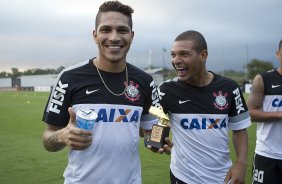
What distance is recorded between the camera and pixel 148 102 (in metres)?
3.29

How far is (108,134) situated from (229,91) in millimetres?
1521

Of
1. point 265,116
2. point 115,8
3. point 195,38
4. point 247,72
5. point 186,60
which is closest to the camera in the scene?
point 115,8

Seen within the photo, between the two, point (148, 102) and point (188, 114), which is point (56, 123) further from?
point (188, 114)

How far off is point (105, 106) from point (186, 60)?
114 centimetres

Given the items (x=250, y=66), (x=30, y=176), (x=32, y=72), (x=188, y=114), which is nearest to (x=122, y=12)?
(x=188, y=114)

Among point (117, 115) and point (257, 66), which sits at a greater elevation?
point (117, 115)

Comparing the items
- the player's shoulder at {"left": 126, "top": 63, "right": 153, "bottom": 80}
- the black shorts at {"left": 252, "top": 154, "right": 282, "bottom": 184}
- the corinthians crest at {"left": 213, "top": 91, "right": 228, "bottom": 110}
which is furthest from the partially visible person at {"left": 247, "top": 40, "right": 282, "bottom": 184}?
the player's shoulder at {"left": 126, "top": 63, "right": 153, "bottom": 80}

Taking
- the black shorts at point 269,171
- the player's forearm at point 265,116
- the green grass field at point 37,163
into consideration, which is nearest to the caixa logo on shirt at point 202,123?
the player's forearm at point 265,116

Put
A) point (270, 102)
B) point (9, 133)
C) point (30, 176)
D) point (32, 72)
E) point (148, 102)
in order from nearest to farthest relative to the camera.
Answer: point (148, 102), point (270, 102), point (30, 176), point (9, 133), point (32, 72)

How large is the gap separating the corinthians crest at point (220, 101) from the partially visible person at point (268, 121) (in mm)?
985

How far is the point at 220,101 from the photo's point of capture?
A: 12.3ft

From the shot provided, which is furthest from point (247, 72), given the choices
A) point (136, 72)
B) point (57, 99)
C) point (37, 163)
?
point (57, 99)

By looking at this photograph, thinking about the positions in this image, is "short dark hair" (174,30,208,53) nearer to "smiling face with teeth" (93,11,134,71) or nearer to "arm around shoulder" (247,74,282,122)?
"smiling face with teeth" (93,11,134,71)

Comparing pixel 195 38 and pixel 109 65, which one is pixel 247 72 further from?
pixel 109 65
